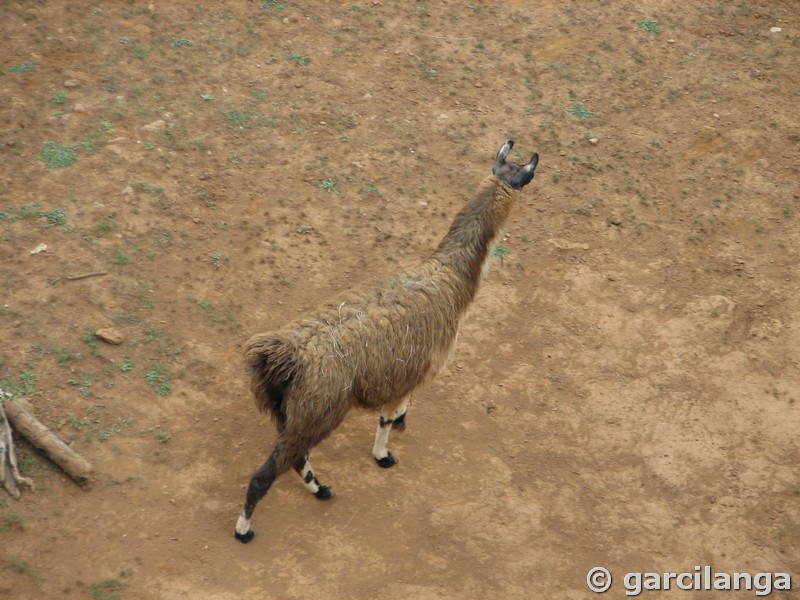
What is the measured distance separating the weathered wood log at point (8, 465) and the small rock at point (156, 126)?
165 inches

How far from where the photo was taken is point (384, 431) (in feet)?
24.4

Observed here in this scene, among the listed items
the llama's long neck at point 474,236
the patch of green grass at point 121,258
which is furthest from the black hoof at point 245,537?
the patch of green grass at point 121,258

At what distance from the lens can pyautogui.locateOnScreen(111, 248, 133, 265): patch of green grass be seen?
834 cm

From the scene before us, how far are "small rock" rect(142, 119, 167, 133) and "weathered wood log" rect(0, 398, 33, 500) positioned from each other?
4203mm

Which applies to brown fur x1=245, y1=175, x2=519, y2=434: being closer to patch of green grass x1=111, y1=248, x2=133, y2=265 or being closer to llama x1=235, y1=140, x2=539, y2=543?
llama x1=235, y1=140, x2=539, y2=543

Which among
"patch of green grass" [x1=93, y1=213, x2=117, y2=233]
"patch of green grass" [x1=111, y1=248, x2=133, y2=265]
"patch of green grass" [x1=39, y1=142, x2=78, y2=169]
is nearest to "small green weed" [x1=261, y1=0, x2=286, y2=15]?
"patch of green grass" [x1=39, y1=142, x2=78, y2=169]

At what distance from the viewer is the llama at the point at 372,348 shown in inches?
248

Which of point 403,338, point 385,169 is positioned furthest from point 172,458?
point 385,169

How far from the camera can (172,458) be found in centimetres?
712

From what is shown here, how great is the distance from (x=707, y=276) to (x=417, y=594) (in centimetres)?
523

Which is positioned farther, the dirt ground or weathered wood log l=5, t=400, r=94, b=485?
the dirt ground

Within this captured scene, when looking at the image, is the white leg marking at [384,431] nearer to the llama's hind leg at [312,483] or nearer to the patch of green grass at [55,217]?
the llama's hind leg at [312,483]

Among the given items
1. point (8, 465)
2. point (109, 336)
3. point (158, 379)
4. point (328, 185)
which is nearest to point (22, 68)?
point (328, 185)

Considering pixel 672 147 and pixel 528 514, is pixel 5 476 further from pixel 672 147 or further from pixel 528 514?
pixel 672 147
